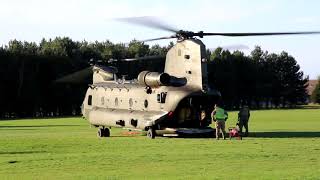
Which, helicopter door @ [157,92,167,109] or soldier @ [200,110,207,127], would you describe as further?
helicopter door @ [157,92,167,109]

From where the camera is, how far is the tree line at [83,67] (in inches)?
4065

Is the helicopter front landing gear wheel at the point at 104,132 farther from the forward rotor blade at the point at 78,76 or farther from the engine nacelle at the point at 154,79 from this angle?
the forward rotor blade at the point at 78,76

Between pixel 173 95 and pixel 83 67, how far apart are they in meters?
79.6

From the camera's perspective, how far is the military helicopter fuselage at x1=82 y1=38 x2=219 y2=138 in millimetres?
34375

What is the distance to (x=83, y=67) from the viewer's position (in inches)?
4449

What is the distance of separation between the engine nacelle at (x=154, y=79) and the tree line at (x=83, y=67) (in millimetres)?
38921

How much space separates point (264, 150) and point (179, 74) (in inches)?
489

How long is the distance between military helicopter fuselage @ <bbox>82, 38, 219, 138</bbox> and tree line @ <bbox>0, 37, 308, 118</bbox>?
3797 centimetres

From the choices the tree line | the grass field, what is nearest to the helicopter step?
the grass field

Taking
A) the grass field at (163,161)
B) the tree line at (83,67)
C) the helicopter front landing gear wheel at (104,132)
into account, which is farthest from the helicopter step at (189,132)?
the tree line at (83,67)

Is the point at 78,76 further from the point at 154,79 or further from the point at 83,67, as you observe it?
the point at 83,67

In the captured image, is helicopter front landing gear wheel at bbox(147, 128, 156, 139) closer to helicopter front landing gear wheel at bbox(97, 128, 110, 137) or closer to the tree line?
helicopter front landing gear wheel at bbox(97, 128, 110, 137)

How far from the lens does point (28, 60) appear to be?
355 feet

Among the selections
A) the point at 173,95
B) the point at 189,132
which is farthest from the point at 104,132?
the point at 189,132
